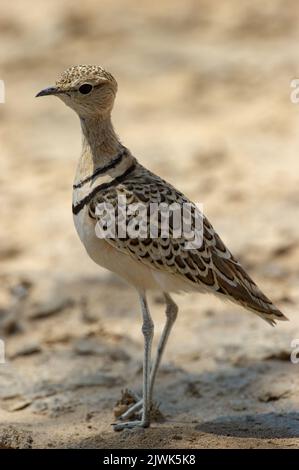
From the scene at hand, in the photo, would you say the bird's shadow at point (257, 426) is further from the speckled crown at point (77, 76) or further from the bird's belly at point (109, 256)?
the speckled crown at point (77, 76)

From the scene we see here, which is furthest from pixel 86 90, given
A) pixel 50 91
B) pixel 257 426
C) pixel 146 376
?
pixel 257 426

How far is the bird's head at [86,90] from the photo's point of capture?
17.8 feet

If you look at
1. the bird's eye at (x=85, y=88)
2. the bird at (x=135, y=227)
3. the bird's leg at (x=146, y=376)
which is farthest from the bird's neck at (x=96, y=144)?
the bird's leg at (x=146, y=376)

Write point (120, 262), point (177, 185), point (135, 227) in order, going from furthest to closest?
point (177, 185) → point (120, 262) → point (135, 227)

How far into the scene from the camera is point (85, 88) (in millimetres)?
5441

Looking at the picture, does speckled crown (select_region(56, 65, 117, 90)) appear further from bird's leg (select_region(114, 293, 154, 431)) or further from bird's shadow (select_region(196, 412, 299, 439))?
Result: bird's shadow (select_region(196, 412, 299, 439))

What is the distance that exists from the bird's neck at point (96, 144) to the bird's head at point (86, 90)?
0.05 meters

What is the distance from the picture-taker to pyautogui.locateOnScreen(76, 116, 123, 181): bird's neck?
5.57 m

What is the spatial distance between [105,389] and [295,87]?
5.42m

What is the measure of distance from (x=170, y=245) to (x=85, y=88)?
0.98m

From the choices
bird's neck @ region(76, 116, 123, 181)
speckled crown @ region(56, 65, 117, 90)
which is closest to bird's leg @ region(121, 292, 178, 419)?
bird's neck @ region(76, 116, 123, 181)

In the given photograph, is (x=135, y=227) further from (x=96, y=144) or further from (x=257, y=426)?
(x=257, y=426)

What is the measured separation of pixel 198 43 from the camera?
1245 cm
